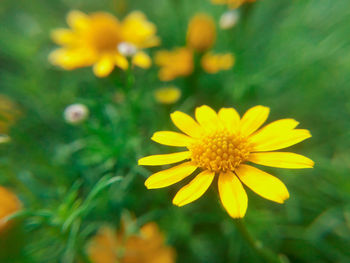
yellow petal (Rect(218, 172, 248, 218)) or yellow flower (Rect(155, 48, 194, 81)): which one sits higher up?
yellow flower (Rect(155, 48, 194, 81))

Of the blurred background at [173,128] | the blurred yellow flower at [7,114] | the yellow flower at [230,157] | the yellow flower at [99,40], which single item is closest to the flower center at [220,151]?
the yellow flower at [230,157]

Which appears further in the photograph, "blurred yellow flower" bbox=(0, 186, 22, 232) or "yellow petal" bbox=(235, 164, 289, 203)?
"blurred yellow flower" bbox=(0, 186, 22, 232)

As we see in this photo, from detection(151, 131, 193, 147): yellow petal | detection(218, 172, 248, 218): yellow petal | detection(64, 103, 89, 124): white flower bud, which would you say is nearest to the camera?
detection(218, 172, 248, 218): yellow petal

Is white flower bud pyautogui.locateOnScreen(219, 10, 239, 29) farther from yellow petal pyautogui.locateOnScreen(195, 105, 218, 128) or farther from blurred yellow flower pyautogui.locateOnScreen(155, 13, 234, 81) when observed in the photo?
yellow petal pyautogui.locateOnScreen(195, 105, 218, 128)

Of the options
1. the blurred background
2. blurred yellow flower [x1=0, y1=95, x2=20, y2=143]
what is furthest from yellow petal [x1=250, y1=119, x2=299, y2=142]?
blurred yellow flower [x1=0, y1=95, x2=20, y2=143]

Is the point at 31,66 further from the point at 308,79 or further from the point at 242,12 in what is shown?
the point at 308,79

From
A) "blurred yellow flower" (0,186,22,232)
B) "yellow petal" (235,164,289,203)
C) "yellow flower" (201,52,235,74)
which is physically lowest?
"yellow petal" (235,164,289,203)

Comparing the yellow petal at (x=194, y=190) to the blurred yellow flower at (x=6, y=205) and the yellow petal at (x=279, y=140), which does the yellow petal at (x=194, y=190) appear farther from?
the blurred yellow flower at (x=6, y=205)
